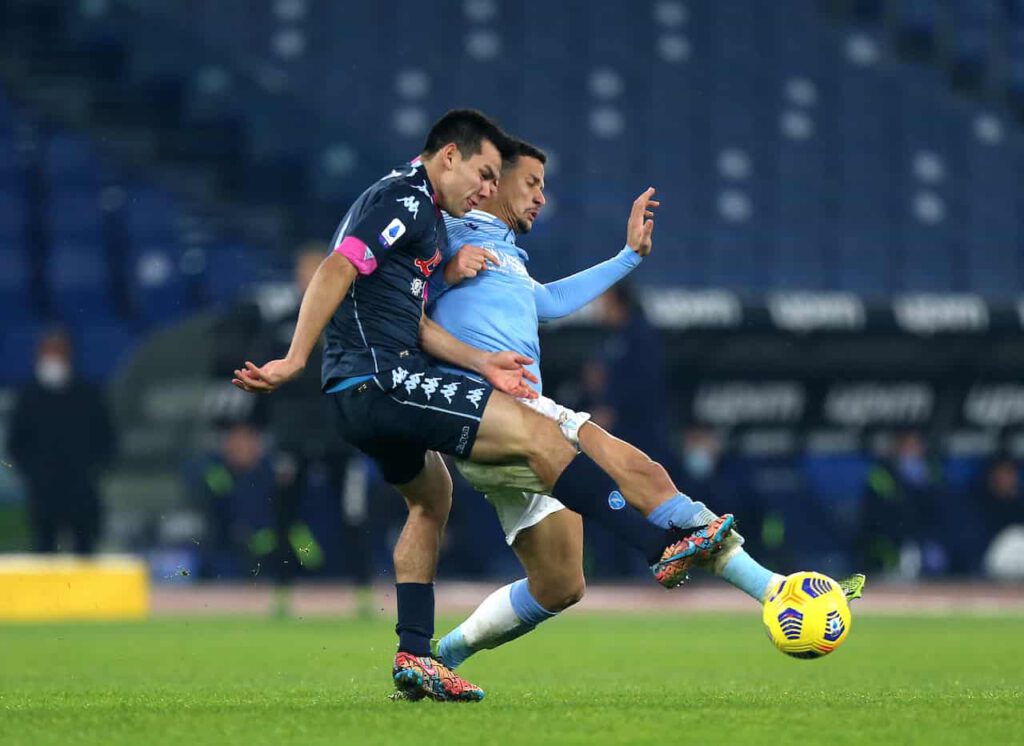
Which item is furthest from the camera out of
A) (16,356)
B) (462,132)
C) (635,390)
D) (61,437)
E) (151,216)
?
(151,216)

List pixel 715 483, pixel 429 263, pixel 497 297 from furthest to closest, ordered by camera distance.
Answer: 1. pixel 715 483
2. pixel 497 297
3. pixel 429 263

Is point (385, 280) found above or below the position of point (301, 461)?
above

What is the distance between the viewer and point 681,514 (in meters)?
5.26


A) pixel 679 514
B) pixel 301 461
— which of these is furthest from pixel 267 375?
pixel 301 461

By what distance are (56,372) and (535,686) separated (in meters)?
7.50

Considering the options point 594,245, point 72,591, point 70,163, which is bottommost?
point 72,591

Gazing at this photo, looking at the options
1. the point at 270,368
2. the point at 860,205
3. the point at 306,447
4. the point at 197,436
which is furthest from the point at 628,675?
the point at 860,205

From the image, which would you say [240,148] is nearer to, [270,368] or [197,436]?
[197,436]

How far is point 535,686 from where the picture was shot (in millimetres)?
6801

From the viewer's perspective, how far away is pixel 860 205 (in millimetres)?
19281

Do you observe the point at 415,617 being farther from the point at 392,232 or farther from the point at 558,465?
the point at 392,232

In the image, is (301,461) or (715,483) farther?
(715,483)

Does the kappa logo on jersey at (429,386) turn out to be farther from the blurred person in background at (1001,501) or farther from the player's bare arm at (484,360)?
the blurred person in background at (1001,501)

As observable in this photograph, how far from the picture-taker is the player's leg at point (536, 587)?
5.90m
